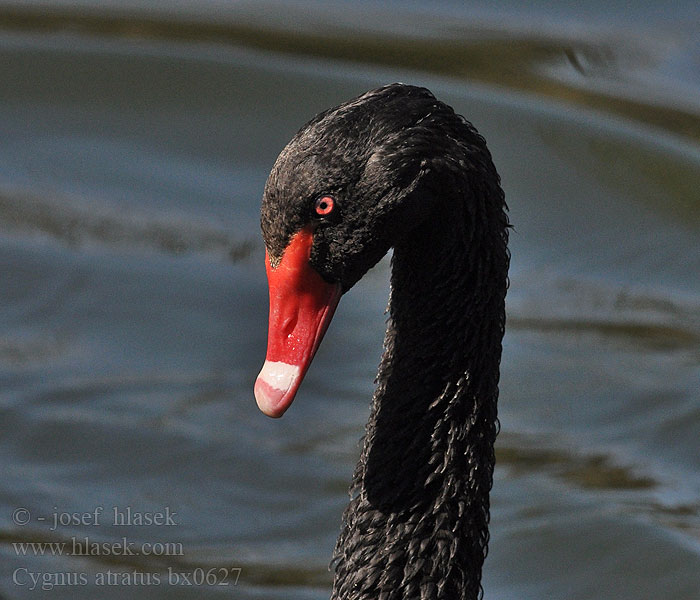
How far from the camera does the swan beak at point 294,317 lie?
3520 mm

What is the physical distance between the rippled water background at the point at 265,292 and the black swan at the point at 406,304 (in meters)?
1.22

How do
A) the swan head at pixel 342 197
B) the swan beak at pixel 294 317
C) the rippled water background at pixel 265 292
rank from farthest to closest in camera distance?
the rippled water background at pixel 265 292 → the swan beak at pixel 294 317 → the swan head at pixel 342 197

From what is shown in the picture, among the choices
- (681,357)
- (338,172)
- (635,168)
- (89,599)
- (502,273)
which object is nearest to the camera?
(338,172)

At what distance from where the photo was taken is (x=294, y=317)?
11.7 ft

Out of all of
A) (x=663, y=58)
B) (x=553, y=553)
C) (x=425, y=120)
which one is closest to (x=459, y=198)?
(x=425, y=120)

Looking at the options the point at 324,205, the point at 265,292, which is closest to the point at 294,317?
the point at 324,205

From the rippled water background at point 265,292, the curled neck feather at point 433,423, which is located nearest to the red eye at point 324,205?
the curled neck feather at point 433,423

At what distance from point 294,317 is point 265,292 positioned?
3136 millimetres

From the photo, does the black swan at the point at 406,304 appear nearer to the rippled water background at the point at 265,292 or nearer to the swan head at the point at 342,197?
the swan head at the point at 342,197

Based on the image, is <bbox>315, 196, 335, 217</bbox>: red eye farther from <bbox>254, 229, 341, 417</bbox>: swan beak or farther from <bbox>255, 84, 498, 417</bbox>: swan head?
<bbox>254, 229, 341, 417</bbox>: swan beak

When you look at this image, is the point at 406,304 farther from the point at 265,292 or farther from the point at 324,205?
the point at 265,292

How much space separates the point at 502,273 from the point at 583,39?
15.7 ft

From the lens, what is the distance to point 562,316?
672 cm

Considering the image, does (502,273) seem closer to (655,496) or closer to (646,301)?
(655,496)
